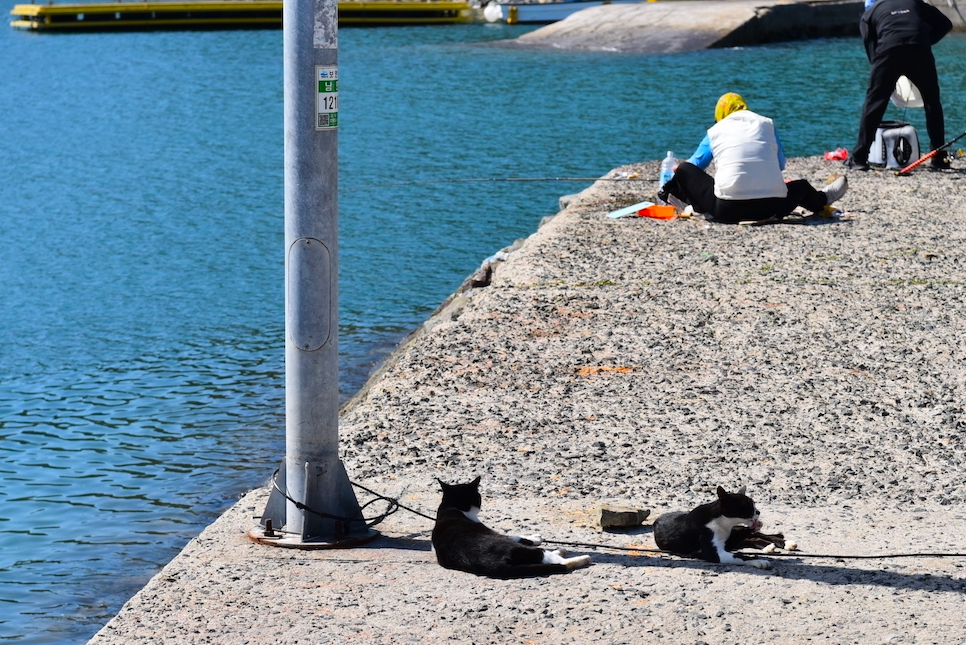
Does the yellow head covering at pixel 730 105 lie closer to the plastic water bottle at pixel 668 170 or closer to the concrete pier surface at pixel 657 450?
the plastic water bottle at pixel 668 170

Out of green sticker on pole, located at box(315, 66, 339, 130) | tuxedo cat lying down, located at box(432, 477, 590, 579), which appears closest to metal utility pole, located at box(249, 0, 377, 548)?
green sticker on pole, located at box(315, 66, 339, 130)

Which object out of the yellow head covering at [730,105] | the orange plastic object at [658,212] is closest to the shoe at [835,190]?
the yellow head covering at [730,105]

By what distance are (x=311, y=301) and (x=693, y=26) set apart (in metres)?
39.9

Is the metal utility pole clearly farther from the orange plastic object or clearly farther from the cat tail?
the orange plastic object

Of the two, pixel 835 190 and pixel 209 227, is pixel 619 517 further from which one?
pixel 209 227

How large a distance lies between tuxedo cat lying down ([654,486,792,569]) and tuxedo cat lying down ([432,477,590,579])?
378 millimetres

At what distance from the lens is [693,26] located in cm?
4312

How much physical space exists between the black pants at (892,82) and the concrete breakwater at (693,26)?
2782 cm

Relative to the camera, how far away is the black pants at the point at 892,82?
14.0 m

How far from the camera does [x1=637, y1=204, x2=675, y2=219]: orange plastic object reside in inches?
468

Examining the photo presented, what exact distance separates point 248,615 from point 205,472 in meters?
4.34

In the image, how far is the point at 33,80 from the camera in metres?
37.0

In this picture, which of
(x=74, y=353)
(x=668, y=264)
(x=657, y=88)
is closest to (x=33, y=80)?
(x=657, y=88)

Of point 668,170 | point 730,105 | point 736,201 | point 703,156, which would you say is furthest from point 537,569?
point 668,170
